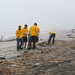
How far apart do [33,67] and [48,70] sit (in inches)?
49.7

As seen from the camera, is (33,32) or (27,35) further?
(27,35)

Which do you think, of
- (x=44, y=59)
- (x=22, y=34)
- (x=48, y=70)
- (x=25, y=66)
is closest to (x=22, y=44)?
(x=22, y=34)

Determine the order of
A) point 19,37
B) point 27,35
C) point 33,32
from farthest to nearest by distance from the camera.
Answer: point 27,35 < point 19,37 < point 33,32

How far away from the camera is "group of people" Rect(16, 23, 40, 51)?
73.3 ft

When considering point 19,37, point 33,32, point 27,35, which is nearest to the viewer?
point 33,32

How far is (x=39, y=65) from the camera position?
48.5 feet

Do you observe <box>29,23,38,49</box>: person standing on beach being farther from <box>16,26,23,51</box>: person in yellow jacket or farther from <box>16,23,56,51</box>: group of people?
<box>16,26,23,51</box>: person in yellow jacket

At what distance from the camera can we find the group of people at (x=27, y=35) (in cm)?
2234

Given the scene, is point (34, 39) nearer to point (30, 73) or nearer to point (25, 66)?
point (25, 66)

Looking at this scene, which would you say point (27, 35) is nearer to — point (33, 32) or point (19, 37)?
point (19, 37)

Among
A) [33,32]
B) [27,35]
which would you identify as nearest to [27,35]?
[27,35]

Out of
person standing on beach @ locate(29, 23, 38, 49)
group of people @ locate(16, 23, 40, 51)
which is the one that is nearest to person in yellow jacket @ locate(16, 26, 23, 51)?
group of people @ locate(16, 23, 40, 51)

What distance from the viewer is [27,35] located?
2338cm

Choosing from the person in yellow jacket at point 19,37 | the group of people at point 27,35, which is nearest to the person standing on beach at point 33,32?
the group of people at point 27,35
